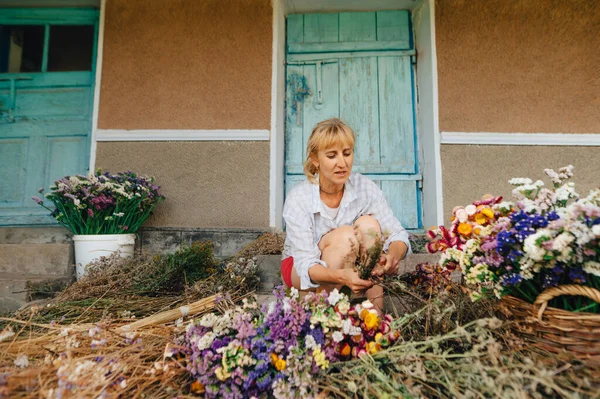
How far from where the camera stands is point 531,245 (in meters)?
1.04

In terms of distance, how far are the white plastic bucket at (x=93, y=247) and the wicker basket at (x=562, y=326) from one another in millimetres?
2629

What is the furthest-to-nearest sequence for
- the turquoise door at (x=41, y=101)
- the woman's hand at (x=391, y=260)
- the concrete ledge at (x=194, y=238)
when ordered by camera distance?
the turquoise door at (x=41, y=101), the concrete ledge at (x=194, y=238), the woman's hand at (x=391, y=260)

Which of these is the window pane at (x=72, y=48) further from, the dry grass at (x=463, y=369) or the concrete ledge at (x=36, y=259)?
the dry grass at (x=463, y=369)

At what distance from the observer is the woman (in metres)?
1.68

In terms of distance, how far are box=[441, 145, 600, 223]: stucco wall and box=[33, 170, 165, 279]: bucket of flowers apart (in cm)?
272

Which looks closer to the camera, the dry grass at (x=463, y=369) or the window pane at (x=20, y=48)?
the dry grass at (x=463, y=369)

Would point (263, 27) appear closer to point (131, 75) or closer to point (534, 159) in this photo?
point (131, 75)

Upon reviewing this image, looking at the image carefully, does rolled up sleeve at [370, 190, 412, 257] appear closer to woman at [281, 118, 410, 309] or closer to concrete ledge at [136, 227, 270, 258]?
woman at [281, 118, 410, 309]

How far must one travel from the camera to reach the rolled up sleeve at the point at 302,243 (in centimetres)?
172

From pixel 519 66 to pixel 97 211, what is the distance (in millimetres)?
3937

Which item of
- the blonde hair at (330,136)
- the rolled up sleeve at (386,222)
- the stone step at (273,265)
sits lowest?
the stone step at (273,265)

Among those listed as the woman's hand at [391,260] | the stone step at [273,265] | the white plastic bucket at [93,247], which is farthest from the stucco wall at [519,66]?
the white plastic bucket at [93,247]

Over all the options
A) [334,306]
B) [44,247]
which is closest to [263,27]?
[44,247]

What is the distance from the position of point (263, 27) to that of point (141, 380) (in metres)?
3.24
